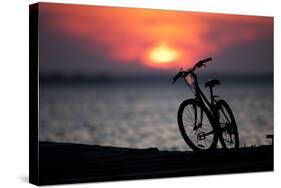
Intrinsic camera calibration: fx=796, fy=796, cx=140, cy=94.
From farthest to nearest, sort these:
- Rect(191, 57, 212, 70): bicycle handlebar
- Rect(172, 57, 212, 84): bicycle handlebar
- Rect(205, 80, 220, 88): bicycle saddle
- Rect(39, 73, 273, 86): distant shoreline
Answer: Rect(205, 80, 220, 88): bicycle saddle < Rect(191, 57, 212, 70): bicycle handlebar < Rect(172, 57, 212, 84): bicycle handlebar < Rect(39, 73, 273, 86): distant shoreline

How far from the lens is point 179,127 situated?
10.7 m

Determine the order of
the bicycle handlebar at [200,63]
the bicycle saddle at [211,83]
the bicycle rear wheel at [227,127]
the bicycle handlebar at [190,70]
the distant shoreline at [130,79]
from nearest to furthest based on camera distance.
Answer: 1. the distant shoreline at [130,79]
2. the bicycle handlebar at [190,70]
3. the bicycle handlebar at [200,63]
4. the bicycle saddle at [211,83]
5. the bicycle rear wheel at [227,127]

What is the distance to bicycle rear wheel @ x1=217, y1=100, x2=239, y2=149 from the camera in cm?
1100

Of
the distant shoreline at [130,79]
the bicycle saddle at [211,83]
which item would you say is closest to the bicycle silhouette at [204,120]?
the bicycle saddle at [211,83]

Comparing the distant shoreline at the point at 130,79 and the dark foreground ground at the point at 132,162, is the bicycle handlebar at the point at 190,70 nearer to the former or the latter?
the distant shoreline at the point at 130,79

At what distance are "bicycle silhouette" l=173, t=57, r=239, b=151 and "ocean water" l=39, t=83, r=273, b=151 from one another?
84mm

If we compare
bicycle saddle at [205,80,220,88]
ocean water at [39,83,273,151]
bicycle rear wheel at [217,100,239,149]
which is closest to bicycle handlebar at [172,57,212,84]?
ocean water at [39,83,273,151]

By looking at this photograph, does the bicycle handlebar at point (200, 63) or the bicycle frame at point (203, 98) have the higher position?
the bicycle handlebar at point (200, 63)

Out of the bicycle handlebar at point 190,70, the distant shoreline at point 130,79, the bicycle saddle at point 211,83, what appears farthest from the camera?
the bicycle saddle at point 211,83

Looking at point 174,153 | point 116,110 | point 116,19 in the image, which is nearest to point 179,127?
point 174,153

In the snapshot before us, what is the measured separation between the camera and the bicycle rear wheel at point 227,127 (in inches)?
433

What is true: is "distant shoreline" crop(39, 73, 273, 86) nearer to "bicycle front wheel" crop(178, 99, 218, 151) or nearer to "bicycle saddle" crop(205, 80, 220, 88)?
"bicycle saddle" crop(205, 80, 220, 88)

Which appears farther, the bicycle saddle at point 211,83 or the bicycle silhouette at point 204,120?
the bicycle saddle at point 211,83

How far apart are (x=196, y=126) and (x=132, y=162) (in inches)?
43.8
